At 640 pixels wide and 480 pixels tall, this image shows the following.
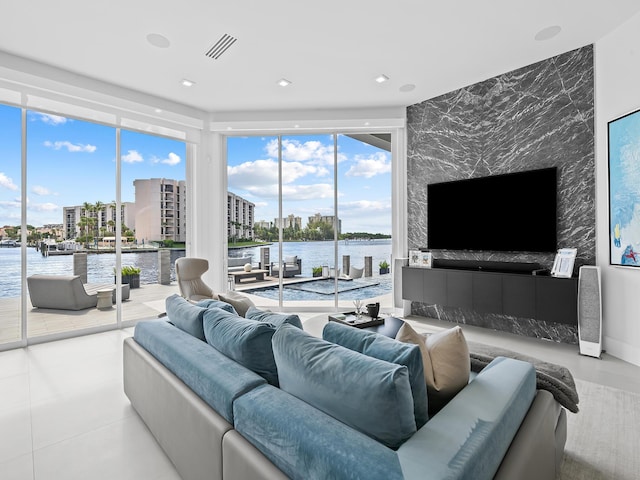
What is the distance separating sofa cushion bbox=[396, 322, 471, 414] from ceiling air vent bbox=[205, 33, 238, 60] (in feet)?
10.6

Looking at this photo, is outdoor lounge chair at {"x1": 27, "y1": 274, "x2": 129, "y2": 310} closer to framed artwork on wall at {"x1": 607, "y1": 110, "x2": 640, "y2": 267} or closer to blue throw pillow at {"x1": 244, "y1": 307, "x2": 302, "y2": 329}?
blue throw pillow at {"x1": 244, "y1": 307, "x2": 302, "y2": 329}

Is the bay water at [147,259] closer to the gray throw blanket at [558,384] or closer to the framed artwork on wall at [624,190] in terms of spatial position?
the framed artwork on wall at [624,190]

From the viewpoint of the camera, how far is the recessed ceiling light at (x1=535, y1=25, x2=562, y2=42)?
322 cm

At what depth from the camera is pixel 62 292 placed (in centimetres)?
422

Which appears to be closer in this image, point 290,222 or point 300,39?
point 300,39

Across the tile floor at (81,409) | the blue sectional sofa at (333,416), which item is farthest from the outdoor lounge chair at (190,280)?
the blue sectional sofa at (333,416)

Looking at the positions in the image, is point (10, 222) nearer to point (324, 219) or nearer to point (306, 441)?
point (324, 219)

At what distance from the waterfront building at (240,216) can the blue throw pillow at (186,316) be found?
3.19m

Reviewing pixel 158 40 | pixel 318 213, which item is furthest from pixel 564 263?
pixel 158 40

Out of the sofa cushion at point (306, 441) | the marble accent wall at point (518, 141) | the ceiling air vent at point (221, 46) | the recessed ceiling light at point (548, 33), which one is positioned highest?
the recessed ceiling light at point (548, 33)

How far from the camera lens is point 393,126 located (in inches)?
200

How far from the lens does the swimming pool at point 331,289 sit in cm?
538

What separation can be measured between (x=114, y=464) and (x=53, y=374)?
173 centimetres

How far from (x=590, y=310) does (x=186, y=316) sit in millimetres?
3583
